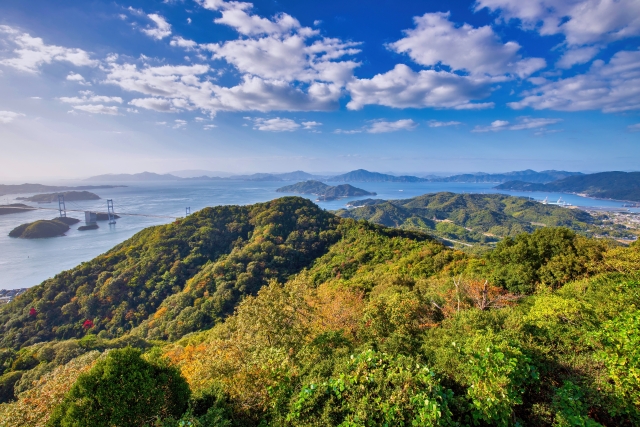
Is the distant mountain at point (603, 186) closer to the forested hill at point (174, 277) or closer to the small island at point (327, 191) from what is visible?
the small island at point (327, 191)

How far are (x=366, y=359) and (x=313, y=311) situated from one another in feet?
14.4

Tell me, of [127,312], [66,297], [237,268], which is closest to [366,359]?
[237,268]

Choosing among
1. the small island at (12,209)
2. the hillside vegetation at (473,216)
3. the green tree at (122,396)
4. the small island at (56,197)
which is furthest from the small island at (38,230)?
the green tree at (122,396)

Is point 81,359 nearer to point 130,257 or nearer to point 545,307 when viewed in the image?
point 545,307

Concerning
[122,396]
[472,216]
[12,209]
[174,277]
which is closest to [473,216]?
[472,216]

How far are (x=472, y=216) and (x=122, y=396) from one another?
361 ft

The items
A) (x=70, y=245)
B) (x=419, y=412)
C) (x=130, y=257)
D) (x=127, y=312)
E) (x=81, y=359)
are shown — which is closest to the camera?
(x=419, y=412)

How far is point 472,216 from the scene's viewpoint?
98.6 meters

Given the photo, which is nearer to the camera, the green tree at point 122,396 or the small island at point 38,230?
the green tree at point 122,396

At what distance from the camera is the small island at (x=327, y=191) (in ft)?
501

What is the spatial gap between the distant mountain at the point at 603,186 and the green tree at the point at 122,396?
595ft

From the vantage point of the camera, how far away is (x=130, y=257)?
33750mm

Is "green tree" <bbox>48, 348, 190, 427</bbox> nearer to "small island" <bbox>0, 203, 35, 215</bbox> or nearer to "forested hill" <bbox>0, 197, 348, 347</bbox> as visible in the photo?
"forested hill" <bbox>0, 197, 348, 347</bbox>

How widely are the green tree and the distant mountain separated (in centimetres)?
18136
